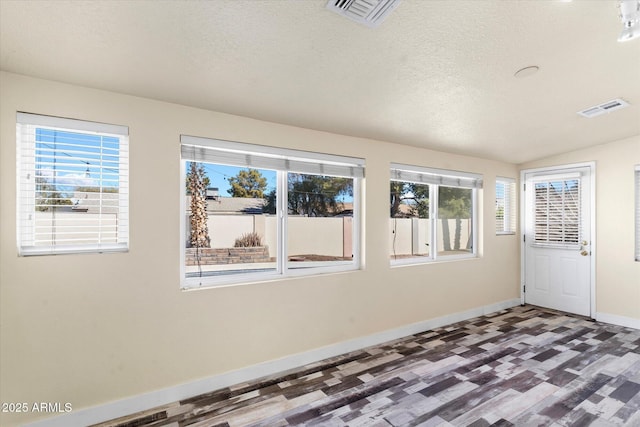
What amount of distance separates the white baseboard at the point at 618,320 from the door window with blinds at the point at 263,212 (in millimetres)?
3681

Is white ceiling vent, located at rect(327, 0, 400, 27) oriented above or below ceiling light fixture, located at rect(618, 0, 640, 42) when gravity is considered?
above

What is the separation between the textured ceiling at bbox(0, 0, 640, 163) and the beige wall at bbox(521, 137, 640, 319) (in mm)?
1446

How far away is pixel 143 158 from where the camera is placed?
2.36 m

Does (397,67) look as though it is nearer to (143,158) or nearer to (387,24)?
(387,24)

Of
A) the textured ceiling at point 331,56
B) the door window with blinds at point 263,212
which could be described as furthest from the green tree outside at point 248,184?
the textured ceiling at point 331,56

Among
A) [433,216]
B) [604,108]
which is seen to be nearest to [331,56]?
[433,216]

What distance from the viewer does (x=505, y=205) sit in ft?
16.9

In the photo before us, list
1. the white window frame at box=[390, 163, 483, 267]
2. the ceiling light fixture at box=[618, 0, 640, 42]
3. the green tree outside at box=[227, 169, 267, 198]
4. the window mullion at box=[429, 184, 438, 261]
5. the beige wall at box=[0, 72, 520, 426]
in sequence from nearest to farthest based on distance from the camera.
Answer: the ceiling light fixture at box=[618, 0, 640, 42] < the beige wall at box=[0, 72, 520, 426] < the green tree outside at box=[227, 169, 267, 198] < the white window frame at box=[390, 163, 483, 267] < the window mullion at box=[429, 184, 438, 261]

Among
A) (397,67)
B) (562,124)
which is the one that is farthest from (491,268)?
(397,67)

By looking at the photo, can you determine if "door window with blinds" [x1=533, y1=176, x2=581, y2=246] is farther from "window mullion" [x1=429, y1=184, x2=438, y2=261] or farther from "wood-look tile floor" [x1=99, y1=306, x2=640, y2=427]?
"window mullion" [x1=429, y1=184, x2=438, y2=261]

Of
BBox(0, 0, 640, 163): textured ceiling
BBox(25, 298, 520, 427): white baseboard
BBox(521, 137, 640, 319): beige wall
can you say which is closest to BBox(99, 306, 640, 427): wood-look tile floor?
BBox(25, 298, 520, 427): white baseboard

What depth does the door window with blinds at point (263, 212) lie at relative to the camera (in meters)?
2.64

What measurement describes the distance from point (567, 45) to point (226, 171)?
2.68 meters

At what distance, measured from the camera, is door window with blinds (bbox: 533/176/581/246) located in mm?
4621
